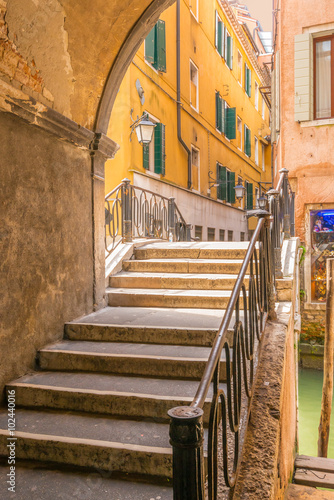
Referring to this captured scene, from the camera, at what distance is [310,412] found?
9383 mm

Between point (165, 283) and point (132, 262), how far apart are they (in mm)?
1010

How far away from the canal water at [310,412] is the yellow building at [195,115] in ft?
21.7

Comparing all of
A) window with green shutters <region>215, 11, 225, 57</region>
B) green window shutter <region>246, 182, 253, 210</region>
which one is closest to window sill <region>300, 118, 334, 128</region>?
window with green shutters <region>215, 11, 225, 57</region>

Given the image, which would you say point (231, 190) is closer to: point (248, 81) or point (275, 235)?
point (248, 81)

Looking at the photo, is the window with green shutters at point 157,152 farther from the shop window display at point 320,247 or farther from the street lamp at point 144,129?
the shop window display at point 320,247

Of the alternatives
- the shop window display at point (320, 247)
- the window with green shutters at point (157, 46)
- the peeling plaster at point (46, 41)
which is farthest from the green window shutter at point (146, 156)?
the peeling plaster at point (46, 41)

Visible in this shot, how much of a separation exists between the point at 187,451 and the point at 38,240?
120 inches

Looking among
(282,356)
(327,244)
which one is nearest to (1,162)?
(282,356)

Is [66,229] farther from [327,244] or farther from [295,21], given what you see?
[295,21]

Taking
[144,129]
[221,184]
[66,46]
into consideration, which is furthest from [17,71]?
[221,184]

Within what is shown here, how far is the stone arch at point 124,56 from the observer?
504 centimetres

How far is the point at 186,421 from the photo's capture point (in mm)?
1541


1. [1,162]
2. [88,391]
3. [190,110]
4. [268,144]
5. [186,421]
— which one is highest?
[268,144]

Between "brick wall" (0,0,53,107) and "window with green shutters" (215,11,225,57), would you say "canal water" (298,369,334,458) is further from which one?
"window with green shutters" (215,11,225,57)
